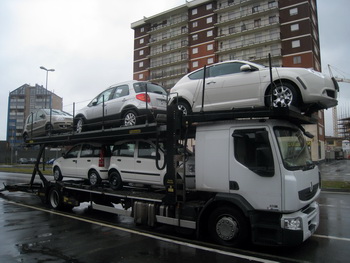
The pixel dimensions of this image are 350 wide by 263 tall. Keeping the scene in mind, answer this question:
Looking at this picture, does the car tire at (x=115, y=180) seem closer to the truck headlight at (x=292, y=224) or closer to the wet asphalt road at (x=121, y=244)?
the wet asphalt road at (x=121, y=244)

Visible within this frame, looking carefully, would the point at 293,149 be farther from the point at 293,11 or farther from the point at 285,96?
the point at 293,11

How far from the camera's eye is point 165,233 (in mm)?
6273

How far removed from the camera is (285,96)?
19.0 ft

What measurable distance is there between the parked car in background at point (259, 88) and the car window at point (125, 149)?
1.67m

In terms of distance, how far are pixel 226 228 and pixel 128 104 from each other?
4336 millimetres

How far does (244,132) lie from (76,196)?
5729mm

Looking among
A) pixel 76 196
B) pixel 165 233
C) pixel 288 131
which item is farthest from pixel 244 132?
pixel 76 196

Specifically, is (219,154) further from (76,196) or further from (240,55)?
(240,55)

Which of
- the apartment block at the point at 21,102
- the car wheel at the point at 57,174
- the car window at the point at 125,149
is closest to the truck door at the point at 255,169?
the car window at the point at 125,149

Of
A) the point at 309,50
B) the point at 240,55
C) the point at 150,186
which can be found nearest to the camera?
the point at 150,186

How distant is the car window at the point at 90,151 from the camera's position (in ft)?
27.2

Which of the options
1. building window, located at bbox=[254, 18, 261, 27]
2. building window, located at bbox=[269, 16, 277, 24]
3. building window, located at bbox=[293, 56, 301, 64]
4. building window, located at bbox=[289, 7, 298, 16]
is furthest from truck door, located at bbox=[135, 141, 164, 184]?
building window, located at bbox=[254, 18, 261, 27]

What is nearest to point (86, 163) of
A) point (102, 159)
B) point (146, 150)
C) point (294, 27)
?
point (102, 159)

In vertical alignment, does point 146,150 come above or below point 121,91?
below
